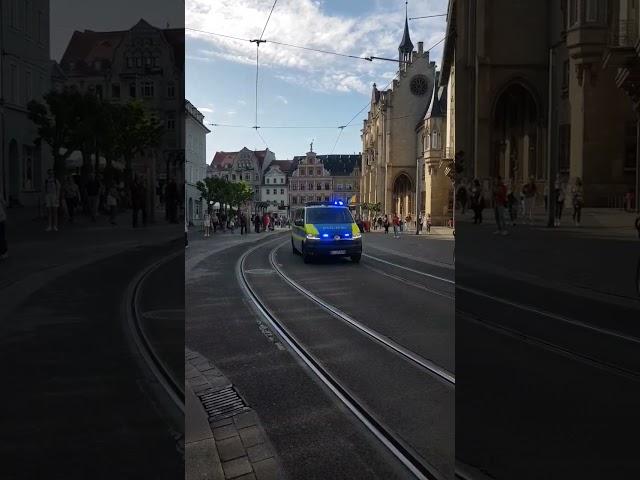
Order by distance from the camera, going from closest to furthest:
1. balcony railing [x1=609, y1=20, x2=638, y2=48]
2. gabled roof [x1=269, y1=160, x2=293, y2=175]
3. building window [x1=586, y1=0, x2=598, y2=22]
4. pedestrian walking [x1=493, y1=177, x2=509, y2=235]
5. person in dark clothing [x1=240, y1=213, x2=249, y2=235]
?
balcony railing [x1=609, y1=20, x2=638, y2=48] → building window [x1=586, y1=0, x2=598, y2=22] → pedestrian walking [x1=493, y1=177, x2=509, y2=235] → gabled roof [x1=269, y1=160, x2=293, y2=175] → person in dark clothing [x1=240, y1=213, x2=249, y2=235]

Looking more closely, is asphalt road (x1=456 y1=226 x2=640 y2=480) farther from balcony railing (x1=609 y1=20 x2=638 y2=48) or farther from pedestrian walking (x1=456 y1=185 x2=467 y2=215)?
balcony railing (x1=609 y1=20 x2=638 y2=48)

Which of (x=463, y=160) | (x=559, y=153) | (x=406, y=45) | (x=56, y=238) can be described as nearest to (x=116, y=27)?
(x=56, y=238)

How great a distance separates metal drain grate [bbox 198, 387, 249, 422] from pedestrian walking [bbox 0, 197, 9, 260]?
198cm

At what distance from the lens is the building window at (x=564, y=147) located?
147 centimetres

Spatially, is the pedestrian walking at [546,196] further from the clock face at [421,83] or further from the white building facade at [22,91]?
the white building facade at [22,91]

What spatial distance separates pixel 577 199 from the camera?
4.85 ft

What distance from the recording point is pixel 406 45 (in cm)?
383

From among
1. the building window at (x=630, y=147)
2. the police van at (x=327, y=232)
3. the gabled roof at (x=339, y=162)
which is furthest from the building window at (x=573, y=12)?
the police van at (x=327, y=232)

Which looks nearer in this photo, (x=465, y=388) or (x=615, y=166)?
(x=615, y=166)

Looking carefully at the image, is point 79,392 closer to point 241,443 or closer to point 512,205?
point 512,205

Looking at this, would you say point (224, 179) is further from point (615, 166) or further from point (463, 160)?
point (615, 166)

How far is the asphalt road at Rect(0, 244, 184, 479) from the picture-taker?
1421 mm

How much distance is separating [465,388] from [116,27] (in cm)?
151

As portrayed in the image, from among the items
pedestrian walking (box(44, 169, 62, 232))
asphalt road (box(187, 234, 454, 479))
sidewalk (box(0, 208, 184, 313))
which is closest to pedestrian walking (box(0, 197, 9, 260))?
sidewalk (box(0, 208, 184, 313))
